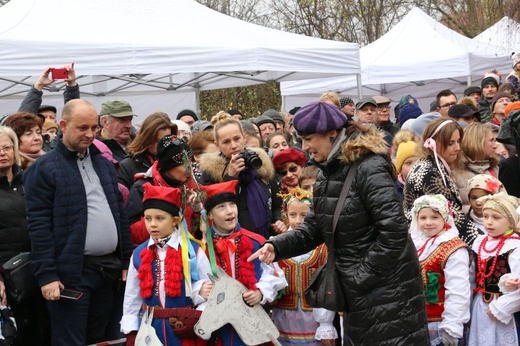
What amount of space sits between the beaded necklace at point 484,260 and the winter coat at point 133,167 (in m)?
2.53

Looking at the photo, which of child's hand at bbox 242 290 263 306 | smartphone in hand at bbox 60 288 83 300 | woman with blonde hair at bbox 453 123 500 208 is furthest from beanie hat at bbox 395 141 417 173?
smartphone in hand at bbox 60 288 83 300

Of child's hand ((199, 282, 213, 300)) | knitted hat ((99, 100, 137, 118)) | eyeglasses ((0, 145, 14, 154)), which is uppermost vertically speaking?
knitted hat ((99, 100, 137, 118))

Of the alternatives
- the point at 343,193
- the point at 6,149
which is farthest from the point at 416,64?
the point at 343,193

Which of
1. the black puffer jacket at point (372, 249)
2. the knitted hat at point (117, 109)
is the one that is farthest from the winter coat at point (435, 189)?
the knitted hat at point (117, 109)

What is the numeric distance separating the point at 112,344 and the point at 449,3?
16.9 m

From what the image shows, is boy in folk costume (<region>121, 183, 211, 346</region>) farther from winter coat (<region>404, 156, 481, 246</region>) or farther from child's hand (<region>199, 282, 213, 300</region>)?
winter coat (<region>404, 156, 481, 246</region>)

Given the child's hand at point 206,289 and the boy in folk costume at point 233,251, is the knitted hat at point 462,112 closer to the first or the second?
the boy in folk costume at point 233,251

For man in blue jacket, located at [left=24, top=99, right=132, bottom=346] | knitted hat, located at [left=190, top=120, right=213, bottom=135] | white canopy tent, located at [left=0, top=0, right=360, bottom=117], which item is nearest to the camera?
man in blue jacket, located at [left=24, top=99, right=132, bottom=346]

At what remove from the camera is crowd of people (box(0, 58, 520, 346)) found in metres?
3.85

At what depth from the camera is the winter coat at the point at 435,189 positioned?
5.34m

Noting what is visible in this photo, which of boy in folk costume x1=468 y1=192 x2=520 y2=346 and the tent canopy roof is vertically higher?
the tent canopy roof

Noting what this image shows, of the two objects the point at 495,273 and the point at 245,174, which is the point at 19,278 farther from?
the point at 495,273

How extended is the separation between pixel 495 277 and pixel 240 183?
76.6 inches

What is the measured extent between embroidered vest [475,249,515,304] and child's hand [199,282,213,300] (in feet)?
6.64
